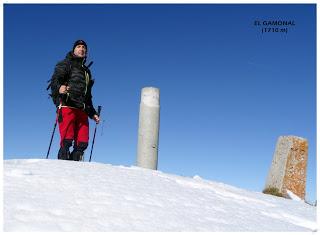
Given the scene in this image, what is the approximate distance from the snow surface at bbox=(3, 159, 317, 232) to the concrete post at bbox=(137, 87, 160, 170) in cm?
345

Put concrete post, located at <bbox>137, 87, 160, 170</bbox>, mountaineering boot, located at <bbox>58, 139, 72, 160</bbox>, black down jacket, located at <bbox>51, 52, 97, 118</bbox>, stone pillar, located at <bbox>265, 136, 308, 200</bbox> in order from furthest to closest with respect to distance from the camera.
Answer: stone pillar, located at <bbox>265, 136, 308, 200</bbox> < concrete post, located at <bbox>137, 87, 160, 170</bbox> < black down jacket, located at <bbox>51, 52, 97, 118</bbox> < mountaineering boot, located at <bbox>58, 139, 72, 160</bbox>

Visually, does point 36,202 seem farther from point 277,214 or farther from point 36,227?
point 277,214

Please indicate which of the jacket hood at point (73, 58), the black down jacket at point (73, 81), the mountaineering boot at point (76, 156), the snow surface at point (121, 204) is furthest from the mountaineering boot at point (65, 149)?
the jacket hood at point (73, 58)

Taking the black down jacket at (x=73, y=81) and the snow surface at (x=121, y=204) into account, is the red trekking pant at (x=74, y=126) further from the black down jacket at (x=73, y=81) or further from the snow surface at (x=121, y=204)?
the snow surface at (x=121, y=204)

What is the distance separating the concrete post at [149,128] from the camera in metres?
10.3

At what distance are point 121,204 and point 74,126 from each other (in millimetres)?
3248

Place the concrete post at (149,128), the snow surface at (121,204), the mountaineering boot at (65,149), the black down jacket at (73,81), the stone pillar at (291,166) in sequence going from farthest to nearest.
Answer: the stone pillar at (291,166) → the concrete post at (149,128) → the black down jacket at (73,81) → the mountaineering boot at (65,149) → the snow surface at (121,204)

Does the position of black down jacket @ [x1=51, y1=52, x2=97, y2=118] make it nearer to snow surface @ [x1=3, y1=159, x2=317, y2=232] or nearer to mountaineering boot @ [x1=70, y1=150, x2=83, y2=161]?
mountaineering boot @ [x1=70, y1=150, x2=83, y2=161]

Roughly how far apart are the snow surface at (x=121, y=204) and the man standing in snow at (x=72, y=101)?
907 mm

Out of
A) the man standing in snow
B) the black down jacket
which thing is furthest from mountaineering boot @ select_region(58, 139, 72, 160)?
the black down jacket

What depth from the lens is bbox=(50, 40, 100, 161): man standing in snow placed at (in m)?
7.46

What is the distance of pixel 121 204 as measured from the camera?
4605 millimetres

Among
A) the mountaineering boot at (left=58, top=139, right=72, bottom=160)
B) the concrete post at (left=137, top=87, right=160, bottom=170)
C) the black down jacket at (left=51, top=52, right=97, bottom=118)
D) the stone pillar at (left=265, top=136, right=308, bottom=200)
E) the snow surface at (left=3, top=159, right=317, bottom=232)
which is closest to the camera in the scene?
the snow surface at (left=3, top=159, right=317, bottom=232)

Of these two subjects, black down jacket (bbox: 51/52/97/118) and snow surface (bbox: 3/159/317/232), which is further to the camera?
black down jacket (bbox: 51/52/97/118)
